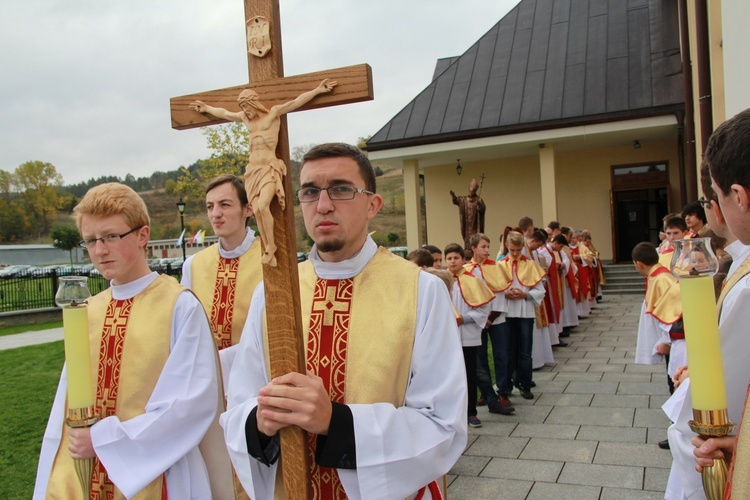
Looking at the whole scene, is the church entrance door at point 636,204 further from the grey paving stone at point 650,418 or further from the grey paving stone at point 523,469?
the grey paving stone at point 523,469

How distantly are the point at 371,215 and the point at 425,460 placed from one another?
857mm

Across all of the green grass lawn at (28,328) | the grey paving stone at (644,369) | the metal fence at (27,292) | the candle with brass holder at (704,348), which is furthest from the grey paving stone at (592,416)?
the metal fence at (27,292)

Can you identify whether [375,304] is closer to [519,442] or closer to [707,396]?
[707,396]

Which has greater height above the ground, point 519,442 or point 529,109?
point 529,109

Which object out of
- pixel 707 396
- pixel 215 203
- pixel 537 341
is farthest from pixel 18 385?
pixel 707 396

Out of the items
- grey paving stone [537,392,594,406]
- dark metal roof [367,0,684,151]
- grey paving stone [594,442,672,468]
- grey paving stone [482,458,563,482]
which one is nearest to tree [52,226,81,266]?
dark metal roof [367,0,684,151]

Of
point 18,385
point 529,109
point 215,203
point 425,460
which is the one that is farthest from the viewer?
point 529,109

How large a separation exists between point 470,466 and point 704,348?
4.20 m

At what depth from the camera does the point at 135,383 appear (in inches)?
97.2

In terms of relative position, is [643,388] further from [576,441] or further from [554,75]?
[554,75]

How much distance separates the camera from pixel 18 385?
29.2ft

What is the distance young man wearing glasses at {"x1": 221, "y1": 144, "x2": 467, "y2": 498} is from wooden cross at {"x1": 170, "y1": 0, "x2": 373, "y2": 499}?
3.4 inches

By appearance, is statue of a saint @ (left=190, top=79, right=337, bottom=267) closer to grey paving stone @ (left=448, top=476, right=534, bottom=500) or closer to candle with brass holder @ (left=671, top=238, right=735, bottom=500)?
candle with brass holder @ (left=671, top=238, right=735, bottom=500)

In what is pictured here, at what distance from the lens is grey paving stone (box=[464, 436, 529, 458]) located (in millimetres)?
5348
